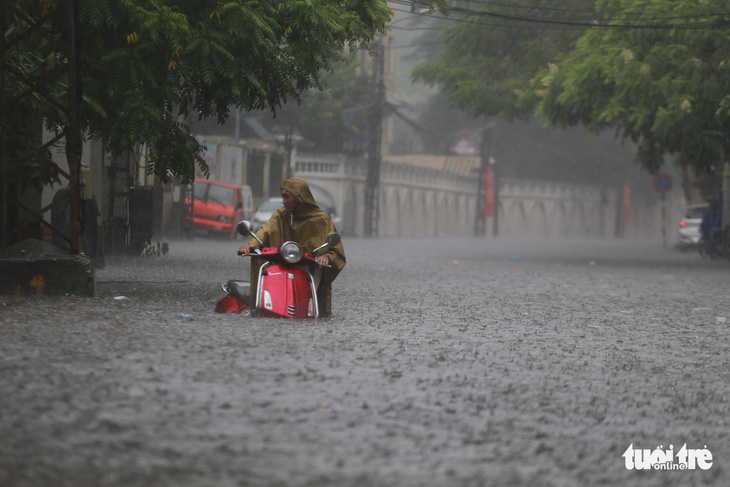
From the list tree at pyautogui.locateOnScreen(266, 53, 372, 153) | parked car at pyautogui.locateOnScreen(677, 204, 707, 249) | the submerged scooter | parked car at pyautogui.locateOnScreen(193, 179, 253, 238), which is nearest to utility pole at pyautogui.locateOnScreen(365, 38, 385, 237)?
tree at pyautogui.locateOnScreen(266, 53, 372, 153)

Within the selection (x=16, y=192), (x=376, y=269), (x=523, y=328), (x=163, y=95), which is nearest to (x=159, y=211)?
(x=376, y=269)

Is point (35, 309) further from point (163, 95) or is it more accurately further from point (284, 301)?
point (163, 95)

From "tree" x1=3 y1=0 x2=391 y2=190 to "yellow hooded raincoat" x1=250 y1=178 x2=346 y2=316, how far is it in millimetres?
2138

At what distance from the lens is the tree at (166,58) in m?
11.8

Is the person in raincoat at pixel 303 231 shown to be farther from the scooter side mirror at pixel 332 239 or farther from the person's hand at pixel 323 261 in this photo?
the person's hand at pixel 323 261

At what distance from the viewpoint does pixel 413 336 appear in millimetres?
9680

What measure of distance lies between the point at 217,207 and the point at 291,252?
30.2 m

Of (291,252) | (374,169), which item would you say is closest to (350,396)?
(291,252)

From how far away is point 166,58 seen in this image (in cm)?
1230

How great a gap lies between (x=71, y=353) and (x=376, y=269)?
15643 millimetres

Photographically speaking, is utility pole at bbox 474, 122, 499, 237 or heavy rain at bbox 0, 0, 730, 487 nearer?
heavy rain at bbox 0, 0, 730, 487

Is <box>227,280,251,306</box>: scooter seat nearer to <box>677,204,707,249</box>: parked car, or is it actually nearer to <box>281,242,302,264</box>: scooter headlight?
<box>281,242,302,264</box>: scooter headlight

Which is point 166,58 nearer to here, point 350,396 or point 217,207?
point 350,396

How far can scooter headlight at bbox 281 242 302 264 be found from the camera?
10133mm
